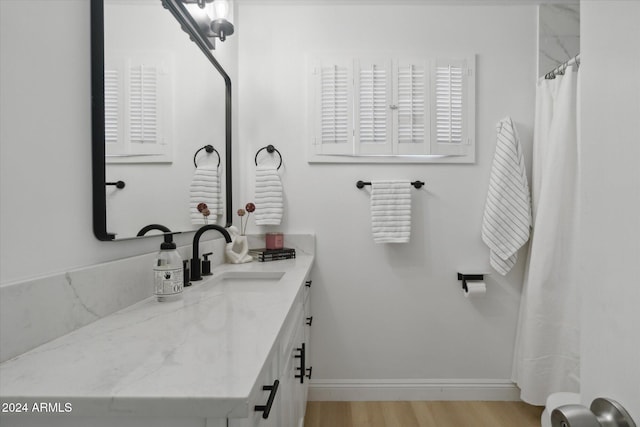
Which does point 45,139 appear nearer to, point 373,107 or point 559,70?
point 373,107

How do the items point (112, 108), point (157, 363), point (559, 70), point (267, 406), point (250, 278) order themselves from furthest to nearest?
point (559, 70)
point (250, 278)
point (112, 108)
point (267, 406)
point (157, 363)

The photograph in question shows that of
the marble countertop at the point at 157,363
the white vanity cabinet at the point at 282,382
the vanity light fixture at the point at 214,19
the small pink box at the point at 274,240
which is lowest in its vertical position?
the white vanity cabinet at the point at 282,382

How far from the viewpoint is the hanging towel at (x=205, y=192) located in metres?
1.66

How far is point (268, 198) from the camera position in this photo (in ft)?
7.16

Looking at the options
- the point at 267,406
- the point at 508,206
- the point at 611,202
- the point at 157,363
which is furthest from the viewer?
the point at 508,206

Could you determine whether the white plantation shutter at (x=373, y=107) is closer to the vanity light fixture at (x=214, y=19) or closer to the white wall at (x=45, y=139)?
the vanity light fixture at (x=214, y=19)

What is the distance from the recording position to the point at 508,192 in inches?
83.5

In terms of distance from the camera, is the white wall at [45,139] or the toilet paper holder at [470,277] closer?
the white wall at [45,139]

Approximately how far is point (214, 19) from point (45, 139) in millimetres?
1238

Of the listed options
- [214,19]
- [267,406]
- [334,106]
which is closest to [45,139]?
[267,406]

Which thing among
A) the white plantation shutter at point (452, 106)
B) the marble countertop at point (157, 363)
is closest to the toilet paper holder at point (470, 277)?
the white plantation shutter at point (452, 106)

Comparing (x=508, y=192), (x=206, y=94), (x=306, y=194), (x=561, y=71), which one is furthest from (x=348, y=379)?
(x=561, y=71)

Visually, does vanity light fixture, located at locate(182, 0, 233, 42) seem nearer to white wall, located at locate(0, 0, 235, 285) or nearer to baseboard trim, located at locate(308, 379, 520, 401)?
white wall, located at locate(0, 0, 235, 285)

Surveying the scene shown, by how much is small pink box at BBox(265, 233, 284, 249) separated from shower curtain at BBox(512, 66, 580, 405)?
1512mm
